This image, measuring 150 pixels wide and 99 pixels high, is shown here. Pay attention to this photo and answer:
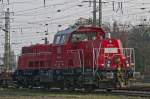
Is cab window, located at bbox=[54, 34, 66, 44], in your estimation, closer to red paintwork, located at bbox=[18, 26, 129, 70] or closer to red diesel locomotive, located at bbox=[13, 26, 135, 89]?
red diesel locomotive, located at bbox=[13, 26, 135, 89]

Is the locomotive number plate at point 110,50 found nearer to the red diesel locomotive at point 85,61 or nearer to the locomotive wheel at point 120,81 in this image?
the red diesel locomotive at point 85,61

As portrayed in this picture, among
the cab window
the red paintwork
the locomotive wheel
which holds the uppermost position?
the cab window

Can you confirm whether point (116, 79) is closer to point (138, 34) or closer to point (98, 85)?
point (98, 85)

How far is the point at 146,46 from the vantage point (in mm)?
70625

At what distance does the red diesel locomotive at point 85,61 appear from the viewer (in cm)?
2564

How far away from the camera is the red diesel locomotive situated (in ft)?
84.1

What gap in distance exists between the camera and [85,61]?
87.6ft

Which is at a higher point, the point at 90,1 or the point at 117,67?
the point at 90,1

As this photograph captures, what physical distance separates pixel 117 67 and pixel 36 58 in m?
8.02

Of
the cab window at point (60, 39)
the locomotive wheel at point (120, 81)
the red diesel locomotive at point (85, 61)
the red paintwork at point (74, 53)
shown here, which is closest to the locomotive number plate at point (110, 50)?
the red diesel locomotive at point (85, 61)

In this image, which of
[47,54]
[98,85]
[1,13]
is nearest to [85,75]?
[98,85]

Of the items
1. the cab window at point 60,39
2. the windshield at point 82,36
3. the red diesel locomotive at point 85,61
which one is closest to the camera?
the red diesel locomotive at point 85,61

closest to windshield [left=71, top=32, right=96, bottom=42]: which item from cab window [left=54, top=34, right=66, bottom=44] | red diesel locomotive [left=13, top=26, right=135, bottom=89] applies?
red diesel locomotive [left=13, top=26, right=135, bottom=89]

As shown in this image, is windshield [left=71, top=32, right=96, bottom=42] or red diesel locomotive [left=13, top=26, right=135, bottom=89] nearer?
red diesel locomotive [left=13, top=26, right=135, bottom=89]
